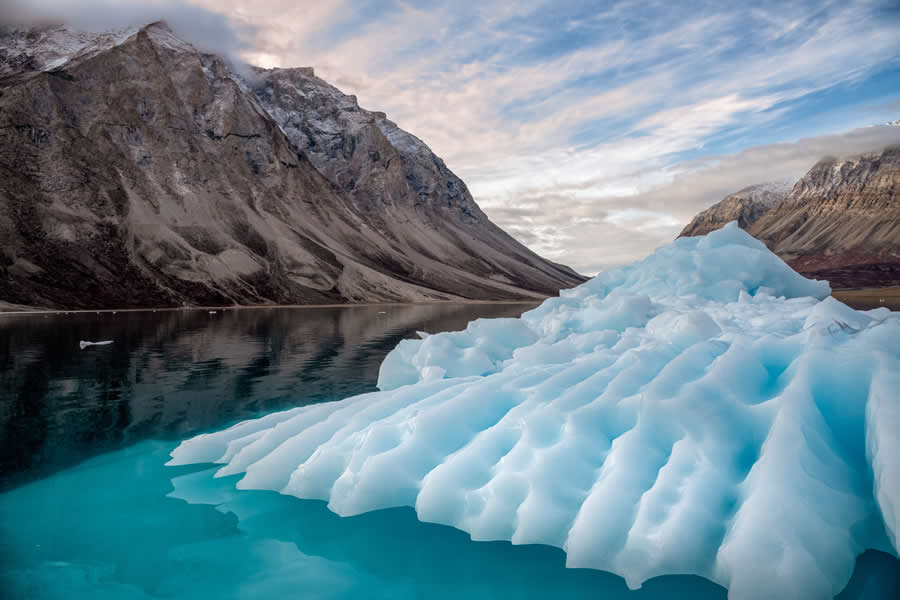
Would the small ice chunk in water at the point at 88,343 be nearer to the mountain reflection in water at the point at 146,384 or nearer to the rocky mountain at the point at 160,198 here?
the mountain reflection in water at the point at 146,384

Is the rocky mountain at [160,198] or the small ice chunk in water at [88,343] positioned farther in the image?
the rocky mountain at [160,198]

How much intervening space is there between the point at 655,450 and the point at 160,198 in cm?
12482

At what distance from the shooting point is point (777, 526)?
609 centimetres

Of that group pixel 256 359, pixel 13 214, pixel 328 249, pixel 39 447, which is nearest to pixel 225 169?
pixel 328 249

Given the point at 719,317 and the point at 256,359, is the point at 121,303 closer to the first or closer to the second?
the point at 256,359

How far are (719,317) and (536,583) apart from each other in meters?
7.97

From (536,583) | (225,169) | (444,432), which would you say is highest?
(225,169)

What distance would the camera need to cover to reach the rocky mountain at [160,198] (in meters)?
96.2

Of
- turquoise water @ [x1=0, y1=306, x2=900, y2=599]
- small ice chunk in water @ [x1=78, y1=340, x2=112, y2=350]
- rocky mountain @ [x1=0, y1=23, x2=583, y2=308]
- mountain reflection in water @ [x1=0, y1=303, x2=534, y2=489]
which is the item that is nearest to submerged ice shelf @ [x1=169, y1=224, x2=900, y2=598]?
turquoise water @ [x1=0, y1=306, x2=900, y2=599]

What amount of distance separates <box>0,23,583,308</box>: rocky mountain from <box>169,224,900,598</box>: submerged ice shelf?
89.9 metres

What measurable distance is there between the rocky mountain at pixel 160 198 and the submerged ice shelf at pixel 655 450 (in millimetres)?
89892

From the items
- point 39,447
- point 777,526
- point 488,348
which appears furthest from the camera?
point 488,348

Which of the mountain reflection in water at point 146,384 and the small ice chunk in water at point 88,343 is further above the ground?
the small ice chunk in water at point 88,343

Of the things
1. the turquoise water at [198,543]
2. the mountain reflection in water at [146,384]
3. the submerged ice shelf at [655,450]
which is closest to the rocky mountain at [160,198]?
the mountain reflection in water at [146,384]
